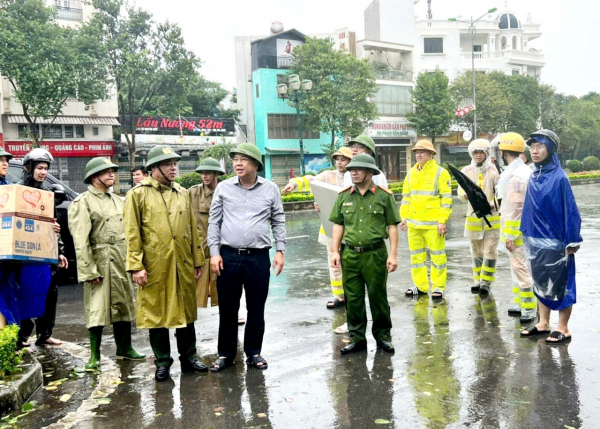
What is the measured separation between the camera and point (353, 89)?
38031 millimetres

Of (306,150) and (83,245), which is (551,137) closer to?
(83,245)

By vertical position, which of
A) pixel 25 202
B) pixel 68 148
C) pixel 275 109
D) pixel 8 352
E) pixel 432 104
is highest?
pixel 432 104

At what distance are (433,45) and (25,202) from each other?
175ft

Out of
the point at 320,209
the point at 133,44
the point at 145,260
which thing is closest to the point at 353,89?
the point at 133,44

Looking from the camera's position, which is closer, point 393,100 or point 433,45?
point 393,100

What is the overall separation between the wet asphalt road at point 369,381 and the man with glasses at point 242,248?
271 millimetres

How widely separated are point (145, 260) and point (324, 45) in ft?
116

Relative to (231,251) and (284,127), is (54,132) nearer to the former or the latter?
(284,127)

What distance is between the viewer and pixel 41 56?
1073 inches

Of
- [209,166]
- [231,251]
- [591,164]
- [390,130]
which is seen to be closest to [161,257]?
[231,251]

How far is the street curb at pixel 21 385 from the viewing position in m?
4.24

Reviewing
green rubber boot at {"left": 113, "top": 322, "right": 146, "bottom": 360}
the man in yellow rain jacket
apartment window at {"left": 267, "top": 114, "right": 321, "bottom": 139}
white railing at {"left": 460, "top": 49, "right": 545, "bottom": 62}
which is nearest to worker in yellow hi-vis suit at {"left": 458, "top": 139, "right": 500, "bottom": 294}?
the man in yellow rain jacket

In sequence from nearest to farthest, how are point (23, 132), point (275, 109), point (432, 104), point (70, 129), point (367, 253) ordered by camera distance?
1. point (367, 253)
2. point (23, 132)
3. point (70, 129)
4. point (275, 109)
5. point (432, 104)

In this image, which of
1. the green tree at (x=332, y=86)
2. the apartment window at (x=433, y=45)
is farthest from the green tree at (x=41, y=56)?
the apartment window at (x=433, y=45)
